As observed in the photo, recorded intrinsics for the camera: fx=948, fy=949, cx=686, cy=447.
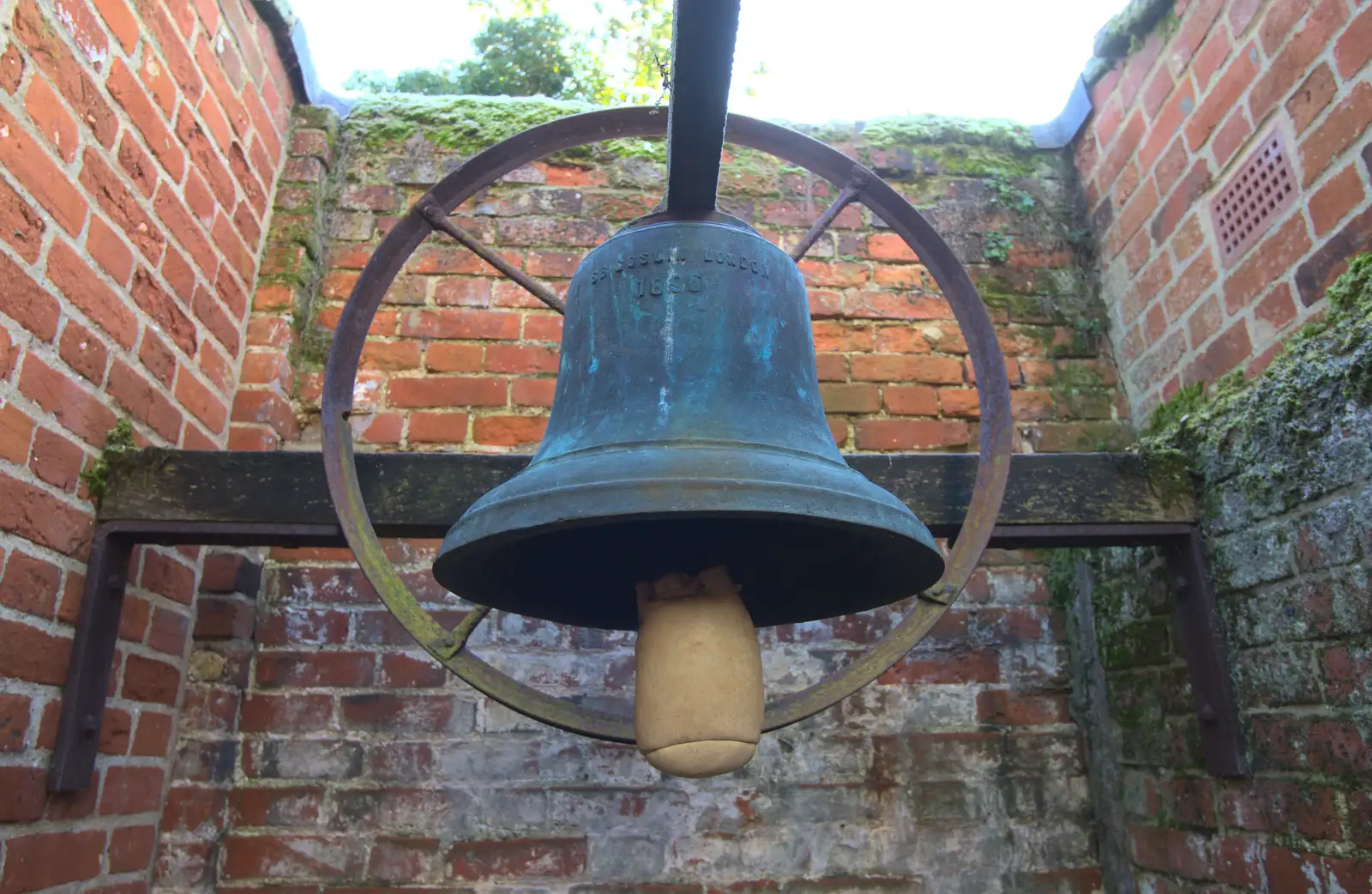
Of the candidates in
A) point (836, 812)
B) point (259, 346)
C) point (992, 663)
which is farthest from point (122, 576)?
point (992, 663)

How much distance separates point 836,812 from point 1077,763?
1.69ft

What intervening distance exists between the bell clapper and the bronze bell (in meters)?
0.08

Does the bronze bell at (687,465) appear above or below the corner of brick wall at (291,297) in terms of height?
below

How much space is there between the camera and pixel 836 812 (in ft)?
6.13

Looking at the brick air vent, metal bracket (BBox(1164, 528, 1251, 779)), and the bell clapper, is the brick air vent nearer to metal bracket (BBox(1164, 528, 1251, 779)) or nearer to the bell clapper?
metal bracket (BBox(1164, 528, 1251, 779))

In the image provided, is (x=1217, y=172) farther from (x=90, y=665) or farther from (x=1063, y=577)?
(x=90, y=665)

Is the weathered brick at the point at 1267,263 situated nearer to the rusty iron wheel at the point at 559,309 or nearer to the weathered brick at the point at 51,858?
the rusty iron wheel at the point at 559,309

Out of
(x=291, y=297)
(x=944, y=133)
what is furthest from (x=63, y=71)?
(x=944, y=133)

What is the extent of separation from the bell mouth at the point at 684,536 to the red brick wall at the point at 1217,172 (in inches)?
38.8

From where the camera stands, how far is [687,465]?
36.4 inches

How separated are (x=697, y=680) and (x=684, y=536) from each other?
25 cm

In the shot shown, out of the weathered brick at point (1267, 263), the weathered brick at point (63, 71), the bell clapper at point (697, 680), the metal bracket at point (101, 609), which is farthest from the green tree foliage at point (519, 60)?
the bell clapper at point (697, 680)

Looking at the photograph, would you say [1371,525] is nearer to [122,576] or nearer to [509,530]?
[509,530]

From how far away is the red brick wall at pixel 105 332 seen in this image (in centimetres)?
137
